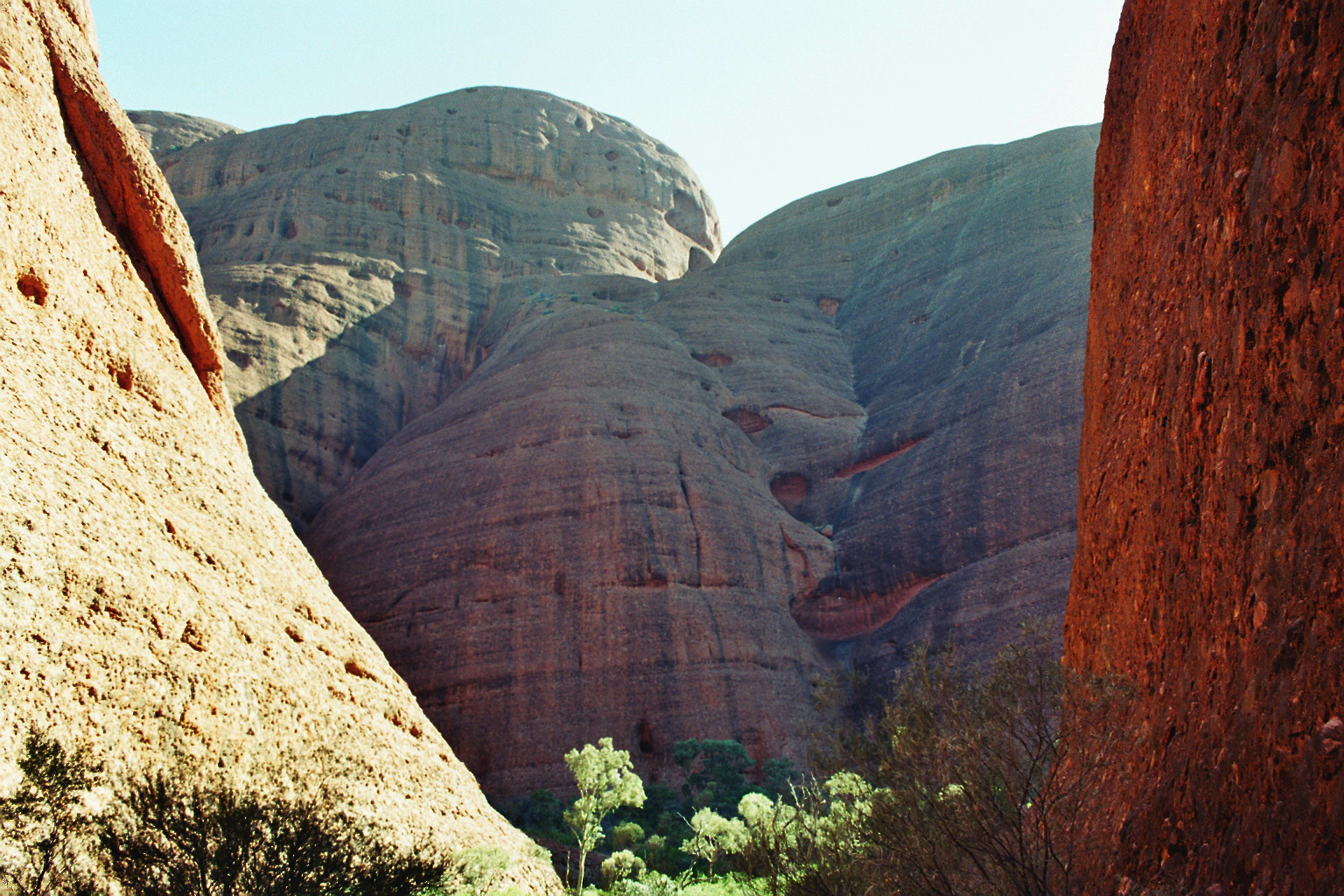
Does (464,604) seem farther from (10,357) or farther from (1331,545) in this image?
(1331,545)

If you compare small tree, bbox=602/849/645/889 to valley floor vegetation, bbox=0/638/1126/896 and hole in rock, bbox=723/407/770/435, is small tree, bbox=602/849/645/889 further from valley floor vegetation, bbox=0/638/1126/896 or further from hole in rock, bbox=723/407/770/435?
hole in rock, bbox=723/407/770/435

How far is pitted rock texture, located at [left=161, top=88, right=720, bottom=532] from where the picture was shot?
39969 millimetres

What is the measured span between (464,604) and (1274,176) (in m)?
23.8

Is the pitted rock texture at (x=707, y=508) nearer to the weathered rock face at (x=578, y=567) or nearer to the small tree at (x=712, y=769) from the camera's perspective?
the weathered rock face at (x=578, y=567)

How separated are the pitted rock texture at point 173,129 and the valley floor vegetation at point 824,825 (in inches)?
2562

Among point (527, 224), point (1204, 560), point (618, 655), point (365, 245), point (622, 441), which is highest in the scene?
point (527, 224)

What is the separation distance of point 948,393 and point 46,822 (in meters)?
33.6

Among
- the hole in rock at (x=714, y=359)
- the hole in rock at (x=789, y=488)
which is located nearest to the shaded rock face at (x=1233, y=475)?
the hole in rock at (x=789, y=488)

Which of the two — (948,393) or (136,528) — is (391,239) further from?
(136,528)

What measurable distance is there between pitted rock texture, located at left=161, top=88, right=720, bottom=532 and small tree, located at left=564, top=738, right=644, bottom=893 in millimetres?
18568

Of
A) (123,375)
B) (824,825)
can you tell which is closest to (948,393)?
(824,825)

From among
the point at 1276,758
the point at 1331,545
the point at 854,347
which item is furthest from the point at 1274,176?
the point at 854,347

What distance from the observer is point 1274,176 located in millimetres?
7355

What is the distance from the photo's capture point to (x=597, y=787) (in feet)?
66.6
